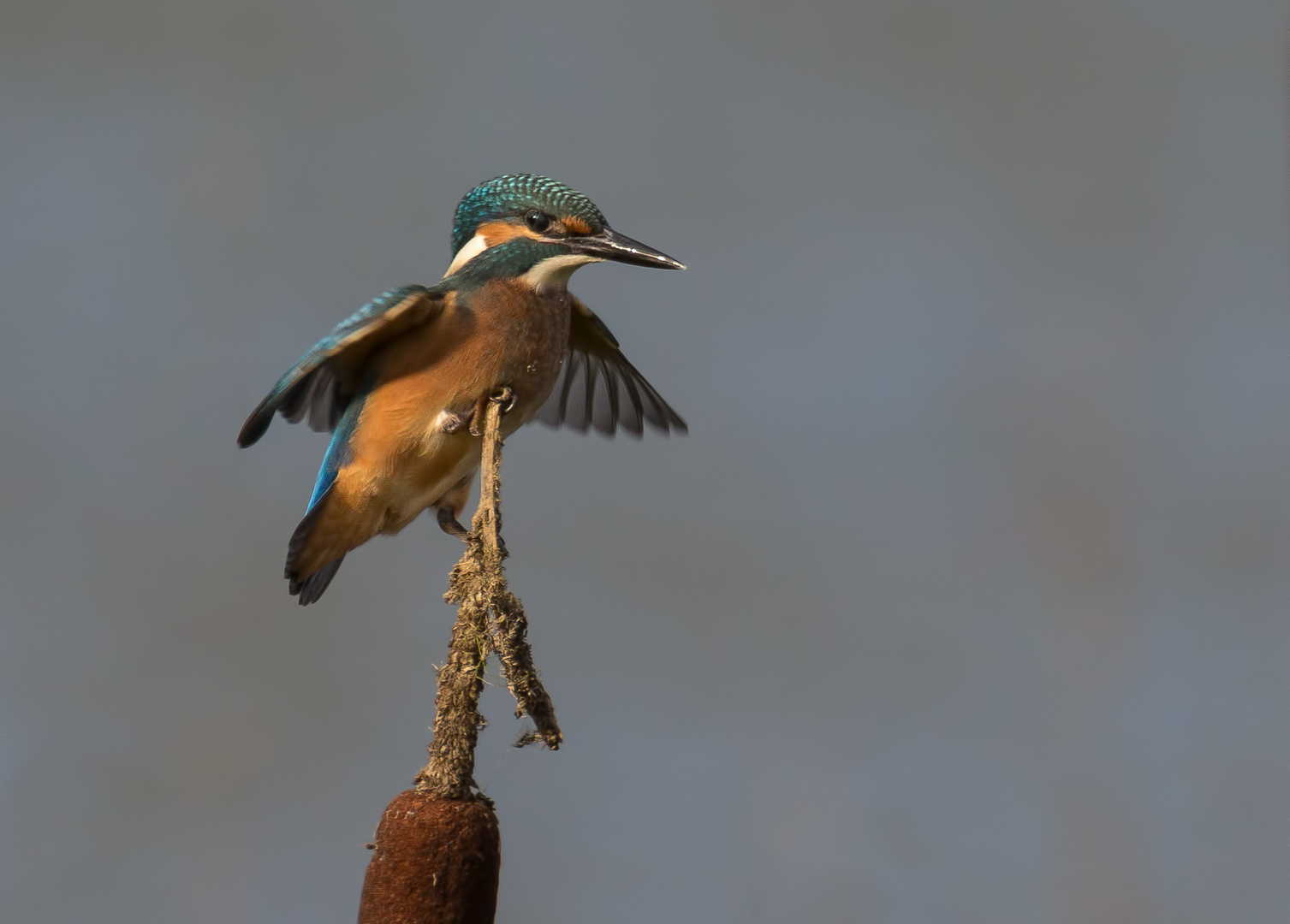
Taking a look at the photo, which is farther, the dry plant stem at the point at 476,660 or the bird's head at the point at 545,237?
the bird's head at the point at 545,237

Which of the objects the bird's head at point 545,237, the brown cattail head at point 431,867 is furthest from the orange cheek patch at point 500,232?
the brown cattail head at point 431,867

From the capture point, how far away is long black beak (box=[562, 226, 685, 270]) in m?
1.83

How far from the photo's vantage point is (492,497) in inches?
59.6

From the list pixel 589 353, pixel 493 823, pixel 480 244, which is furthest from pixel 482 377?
pixel 493 823

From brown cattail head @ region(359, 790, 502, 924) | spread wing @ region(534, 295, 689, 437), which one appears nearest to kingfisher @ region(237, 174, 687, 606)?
spread wing @ region(534, 295, 689, 437)

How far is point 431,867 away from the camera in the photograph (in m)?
1.21

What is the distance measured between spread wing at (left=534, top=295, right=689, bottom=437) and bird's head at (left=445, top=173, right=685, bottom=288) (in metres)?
0.35

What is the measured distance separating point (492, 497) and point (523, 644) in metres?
0.20

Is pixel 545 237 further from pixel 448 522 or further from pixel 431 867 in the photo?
pixel 431 867

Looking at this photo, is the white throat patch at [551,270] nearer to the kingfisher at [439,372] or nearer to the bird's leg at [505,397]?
the kingfisher at [439,372]

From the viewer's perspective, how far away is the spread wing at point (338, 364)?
5.95 feet

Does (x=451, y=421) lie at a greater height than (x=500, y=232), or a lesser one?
lesser

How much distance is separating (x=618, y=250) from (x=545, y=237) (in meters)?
0.14

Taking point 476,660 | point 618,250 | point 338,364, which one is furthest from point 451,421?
point 476,660
